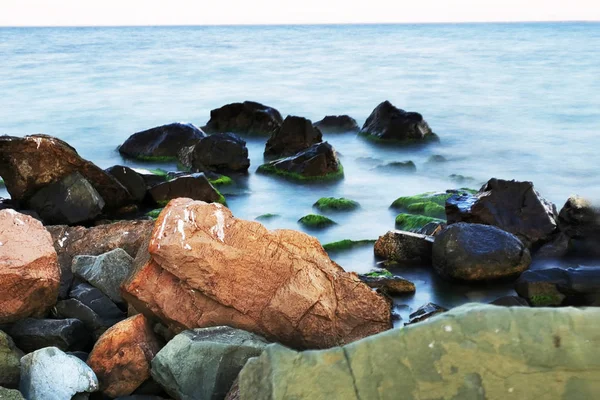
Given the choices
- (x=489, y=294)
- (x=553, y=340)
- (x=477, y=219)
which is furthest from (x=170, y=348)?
(x=477, y=219)

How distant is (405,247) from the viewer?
29.0ft

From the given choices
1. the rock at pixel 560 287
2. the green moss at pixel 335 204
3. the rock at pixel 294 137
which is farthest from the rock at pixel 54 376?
the rock at pixel 294 137

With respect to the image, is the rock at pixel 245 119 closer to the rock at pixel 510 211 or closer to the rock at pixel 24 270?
the rock at pixel 510 211

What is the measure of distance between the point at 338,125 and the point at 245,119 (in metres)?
2.08

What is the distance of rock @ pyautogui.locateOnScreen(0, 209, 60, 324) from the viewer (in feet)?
18.4

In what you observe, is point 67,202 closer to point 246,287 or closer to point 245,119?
point 246,287

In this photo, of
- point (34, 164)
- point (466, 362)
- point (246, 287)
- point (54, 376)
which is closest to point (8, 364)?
point (54, 376)

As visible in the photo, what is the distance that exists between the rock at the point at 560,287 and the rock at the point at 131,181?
543 cm

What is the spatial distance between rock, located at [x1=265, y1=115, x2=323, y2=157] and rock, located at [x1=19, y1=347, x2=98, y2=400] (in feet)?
29.9

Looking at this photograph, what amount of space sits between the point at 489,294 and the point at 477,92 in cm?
1767

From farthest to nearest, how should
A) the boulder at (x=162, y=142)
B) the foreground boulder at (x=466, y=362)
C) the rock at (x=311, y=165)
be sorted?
the boulder at (x=162, y=142) < the rock at (x=311, y=165) < the foreground boulder at (x=466, y=362)

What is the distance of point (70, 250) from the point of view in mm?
7191

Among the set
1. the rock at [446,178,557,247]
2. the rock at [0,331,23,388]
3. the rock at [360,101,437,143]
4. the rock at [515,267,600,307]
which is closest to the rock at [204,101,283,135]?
the rock at [360,101,437,143]

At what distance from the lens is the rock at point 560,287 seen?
7234mm
